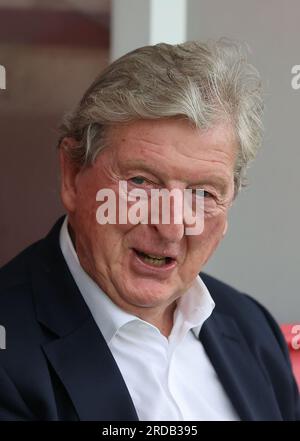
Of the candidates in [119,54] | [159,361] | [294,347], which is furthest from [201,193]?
[119,54]

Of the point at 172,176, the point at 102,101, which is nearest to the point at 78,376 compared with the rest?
the point at 172,176

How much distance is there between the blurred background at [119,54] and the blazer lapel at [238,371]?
78 centimetres

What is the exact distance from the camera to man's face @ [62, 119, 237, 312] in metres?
1.66

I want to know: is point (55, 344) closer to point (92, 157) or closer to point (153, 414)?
point (153, 414)

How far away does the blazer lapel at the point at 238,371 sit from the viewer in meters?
1.82

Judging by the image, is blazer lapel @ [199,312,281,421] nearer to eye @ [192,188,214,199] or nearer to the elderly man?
the elderly man

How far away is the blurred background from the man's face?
2.75 feet

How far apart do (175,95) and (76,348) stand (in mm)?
533

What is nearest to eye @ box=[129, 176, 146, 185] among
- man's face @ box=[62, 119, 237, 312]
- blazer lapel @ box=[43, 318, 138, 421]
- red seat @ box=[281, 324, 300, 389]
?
man's face @ box=[62, 119, 237, 312]

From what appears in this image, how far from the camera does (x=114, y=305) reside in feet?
5.72

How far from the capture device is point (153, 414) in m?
1.69

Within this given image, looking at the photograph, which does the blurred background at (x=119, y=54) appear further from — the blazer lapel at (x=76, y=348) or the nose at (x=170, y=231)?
the nose at (x=170, y=231)

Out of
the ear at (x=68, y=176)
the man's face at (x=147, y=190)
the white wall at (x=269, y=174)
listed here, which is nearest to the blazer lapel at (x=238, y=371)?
the man's face at (x=147, y=190)

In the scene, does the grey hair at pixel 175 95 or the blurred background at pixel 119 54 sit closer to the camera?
the grey hair at pixel 175 95
